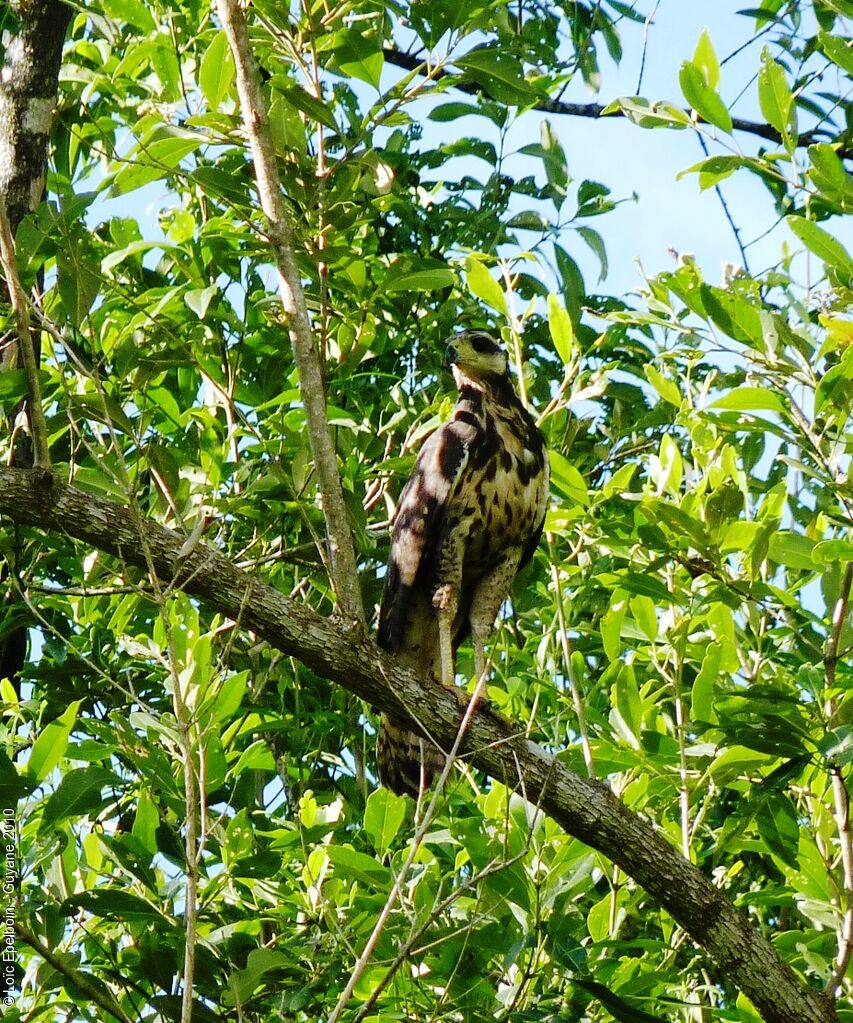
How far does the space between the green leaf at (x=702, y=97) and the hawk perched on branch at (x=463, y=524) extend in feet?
4.74

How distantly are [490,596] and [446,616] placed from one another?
16 cm

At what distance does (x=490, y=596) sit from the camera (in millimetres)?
4504

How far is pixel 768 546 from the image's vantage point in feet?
10.3

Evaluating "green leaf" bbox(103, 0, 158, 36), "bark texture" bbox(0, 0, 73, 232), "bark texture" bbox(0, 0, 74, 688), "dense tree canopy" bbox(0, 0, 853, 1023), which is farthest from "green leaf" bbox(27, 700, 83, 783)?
"green leaf" bbox(103, 0, 158, 36)

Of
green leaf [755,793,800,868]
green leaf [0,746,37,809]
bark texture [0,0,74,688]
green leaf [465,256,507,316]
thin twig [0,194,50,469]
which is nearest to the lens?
thin twig [0,194,50,469]

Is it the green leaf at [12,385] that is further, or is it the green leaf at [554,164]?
the green leaf at [554,164]

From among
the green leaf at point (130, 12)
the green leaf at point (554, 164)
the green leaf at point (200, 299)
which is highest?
the green leaf at point (130, 12)

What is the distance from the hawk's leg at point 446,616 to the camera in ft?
14.4

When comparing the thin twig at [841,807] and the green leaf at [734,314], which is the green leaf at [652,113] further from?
the thin twig at [841,807]

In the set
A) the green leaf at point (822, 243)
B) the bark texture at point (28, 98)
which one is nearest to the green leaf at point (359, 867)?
the green leaf at point (822, 243)

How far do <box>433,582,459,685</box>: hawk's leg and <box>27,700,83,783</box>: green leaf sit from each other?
1.62 meters

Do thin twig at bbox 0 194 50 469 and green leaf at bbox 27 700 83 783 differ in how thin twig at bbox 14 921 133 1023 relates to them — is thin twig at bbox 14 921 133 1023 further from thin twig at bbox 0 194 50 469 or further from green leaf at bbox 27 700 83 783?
thin twig at bbox 0 194 50 469

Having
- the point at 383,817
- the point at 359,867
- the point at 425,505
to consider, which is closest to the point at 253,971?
the point at 359,867

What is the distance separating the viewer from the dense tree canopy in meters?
3.02
